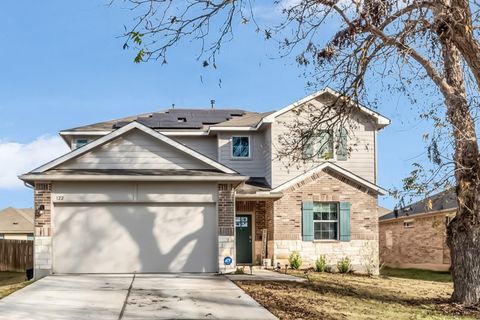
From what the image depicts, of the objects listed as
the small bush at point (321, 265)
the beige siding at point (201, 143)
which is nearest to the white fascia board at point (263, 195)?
the small bush at point (321, 265)

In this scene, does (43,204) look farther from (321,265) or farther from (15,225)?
(15,225)

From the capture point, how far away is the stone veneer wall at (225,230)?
1931cm

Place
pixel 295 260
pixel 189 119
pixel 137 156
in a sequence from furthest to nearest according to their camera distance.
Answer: pixel 189 119 < pixel 295 260 < pixel 137 156

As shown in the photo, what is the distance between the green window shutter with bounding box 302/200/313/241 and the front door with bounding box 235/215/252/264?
2530 millimetres

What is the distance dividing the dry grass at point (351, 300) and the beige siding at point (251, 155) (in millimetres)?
8007

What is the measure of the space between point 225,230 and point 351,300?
550 centimetres

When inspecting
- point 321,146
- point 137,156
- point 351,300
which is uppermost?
point 137,156

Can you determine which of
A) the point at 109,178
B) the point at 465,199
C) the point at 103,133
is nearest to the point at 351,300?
the point at 465,199

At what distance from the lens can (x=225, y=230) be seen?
19.4 metres

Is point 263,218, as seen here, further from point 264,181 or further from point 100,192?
point 100,192

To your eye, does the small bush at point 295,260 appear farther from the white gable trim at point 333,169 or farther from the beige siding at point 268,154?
the beige siding at point 268,154

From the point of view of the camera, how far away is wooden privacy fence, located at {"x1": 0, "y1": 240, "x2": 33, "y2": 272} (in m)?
29.8

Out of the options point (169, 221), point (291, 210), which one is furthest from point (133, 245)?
point (291, 210)

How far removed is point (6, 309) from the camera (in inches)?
474
